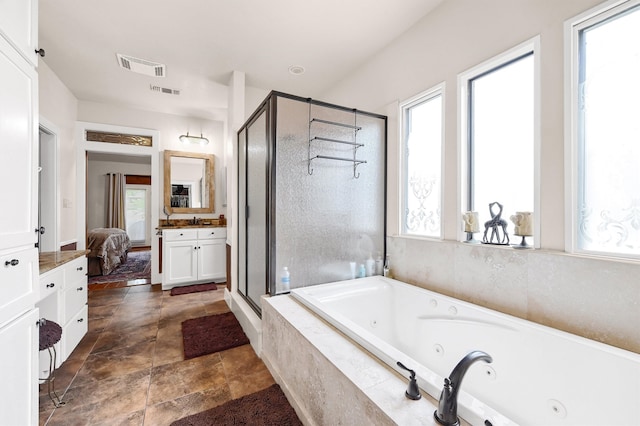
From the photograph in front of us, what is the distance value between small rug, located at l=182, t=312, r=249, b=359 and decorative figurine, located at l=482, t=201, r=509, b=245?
2.11m

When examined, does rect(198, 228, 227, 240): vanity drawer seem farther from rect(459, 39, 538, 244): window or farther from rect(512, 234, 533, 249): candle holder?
rect(512, 234, 533, 249): candle holder

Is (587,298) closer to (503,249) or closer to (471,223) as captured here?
(503,249)

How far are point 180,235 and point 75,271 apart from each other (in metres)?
1.80

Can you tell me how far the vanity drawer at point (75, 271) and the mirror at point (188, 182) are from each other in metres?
2.01

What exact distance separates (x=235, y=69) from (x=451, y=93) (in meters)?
2.32

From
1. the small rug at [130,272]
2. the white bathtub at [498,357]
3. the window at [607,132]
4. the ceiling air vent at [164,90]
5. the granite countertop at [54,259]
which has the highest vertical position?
the ceiling air vent at [164,90]

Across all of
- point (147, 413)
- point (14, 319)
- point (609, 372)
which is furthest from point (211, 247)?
point (609, 372)

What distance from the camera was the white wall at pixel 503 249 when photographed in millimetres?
1315

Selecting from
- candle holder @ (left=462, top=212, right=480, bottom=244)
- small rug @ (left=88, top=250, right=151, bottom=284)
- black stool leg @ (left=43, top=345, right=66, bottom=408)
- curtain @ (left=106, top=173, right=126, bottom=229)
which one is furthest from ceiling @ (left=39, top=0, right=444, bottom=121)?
curtain @ (left=106, top=173, right=126, bottom=229)

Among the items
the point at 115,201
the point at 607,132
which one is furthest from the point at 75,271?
the point at 115,201

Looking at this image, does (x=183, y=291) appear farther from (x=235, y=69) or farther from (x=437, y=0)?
(x=437, y=0)

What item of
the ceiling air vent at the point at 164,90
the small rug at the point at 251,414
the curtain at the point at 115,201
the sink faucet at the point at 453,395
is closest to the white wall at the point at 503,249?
the sink faucet at the point at 453,395

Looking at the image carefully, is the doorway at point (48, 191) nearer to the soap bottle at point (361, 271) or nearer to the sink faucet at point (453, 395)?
the soap bottle at point (361, 271)

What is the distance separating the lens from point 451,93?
204 centimetres
